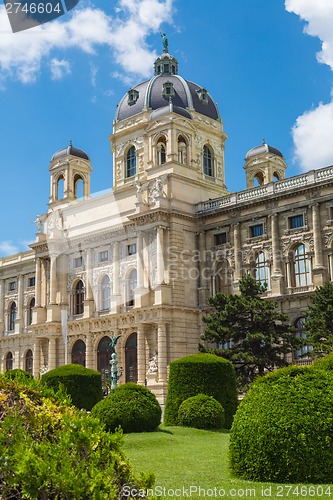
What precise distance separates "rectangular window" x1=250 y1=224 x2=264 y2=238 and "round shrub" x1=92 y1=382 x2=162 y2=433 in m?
22.6

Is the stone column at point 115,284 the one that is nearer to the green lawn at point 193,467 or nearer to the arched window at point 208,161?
the arched window at point 208,161

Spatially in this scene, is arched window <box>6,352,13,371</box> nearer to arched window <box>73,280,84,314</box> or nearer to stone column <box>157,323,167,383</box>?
arched window <box>73,280,84,314</box>

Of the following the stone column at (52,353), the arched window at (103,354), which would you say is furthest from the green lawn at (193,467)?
the stone column at (52,353)

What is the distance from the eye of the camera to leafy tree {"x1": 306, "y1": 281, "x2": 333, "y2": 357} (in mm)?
32344

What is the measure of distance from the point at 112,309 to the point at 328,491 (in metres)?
38.4

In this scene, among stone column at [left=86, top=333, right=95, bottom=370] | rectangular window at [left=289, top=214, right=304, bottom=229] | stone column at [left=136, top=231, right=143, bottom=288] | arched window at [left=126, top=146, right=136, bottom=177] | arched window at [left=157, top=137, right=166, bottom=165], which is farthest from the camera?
arched window at [left=126, top=146, right=136, bottom=177]

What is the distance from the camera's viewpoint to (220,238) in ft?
152

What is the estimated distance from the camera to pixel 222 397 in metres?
25.8

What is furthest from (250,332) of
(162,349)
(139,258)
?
(139,258)

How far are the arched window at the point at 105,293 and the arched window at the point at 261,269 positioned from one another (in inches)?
480

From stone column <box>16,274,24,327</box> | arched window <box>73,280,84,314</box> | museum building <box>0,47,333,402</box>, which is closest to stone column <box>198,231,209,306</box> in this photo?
museum building <box>0,47,333,402</box>

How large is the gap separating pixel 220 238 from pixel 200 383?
21.9m

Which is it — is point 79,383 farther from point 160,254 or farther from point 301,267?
point 301,267

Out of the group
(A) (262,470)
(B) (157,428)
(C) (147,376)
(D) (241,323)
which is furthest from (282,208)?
(A) (262,470)
